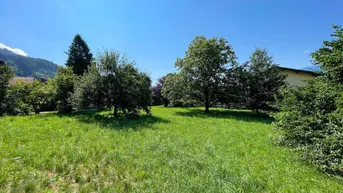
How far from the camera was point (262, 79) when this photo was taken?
12578 mm

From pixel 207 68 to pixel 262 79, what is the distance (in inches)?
166

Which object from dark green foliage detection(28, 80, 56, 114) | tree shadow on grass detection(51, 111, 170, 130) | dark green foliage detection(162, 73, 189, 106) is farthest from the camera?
dark green foliage detection(162, 73, 189, 106)

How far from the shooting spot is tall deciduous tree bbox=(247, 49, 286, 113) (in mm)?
12180

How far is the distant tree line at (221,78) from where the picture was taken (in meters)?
12.6

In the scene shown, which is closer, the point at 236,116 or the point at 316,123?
the point at 316,123

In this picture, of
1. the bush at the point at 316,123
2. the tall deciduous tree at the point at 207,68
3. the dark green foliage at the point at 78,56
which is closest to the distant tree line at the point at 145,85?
the tall deciduous tree at the point at 207,68

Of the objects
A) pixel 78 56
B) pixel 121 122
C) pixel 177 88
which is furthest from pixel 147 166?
pixel 78 56

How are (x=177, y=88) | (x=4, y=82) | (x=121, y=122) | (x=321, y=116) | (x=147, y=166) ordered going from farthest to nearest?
(x=177, y=88)
(x=4, y=82)
(x=121, y=122)
(x=321, y=116)
(x=147, y=166)

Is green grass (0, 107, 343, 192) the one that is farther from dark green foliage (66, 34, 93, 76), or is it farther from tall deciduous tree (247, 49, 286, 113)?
dark green foliage (66, 34, 93, 76)

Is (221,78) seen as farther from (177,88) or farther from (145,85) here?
(145,85)

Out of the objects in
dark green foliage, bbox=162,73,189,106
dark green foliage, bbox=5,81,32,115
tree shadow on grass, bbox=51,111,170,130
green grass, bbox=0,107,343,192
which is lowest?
green grass, bbox=0,107,343,192

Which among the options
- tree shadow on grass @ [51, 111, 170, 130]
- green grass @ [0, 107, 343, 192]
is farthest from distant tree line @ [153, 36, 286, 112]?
green grass @ [0, 107, 343, 192]

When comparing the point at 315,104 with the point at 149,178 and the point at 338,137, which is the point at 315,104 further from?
the point at 149,178

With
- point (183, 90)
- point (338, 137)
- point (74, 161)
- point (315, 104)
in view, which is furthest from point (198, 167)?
point (183, 90)
